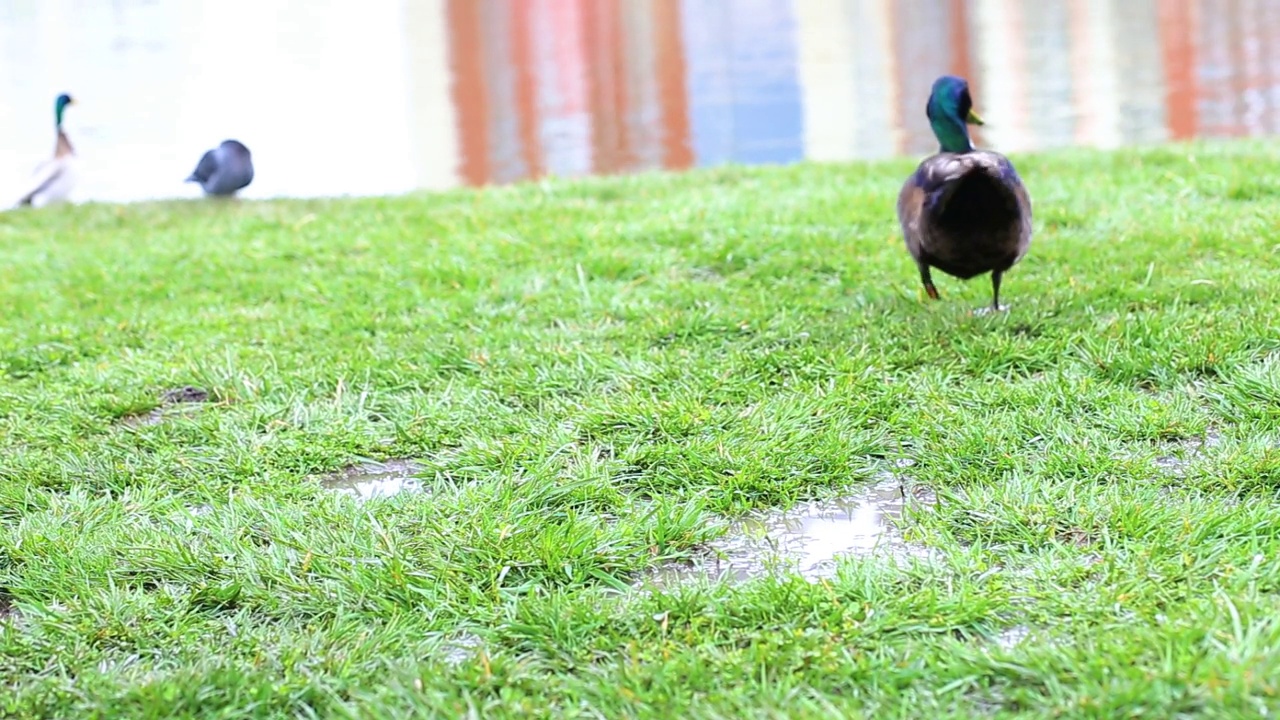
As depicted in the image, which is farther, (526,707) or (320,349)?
(320,349)

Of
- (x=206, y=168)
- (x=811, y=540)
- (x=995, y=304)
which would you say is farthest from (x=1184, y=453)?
(x=206, y=168)

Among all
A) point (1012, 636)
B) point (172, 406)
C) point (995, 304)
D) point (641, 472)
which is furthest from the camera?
point (995, 304)

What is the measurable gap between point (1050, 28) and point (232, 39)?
36.7 feet

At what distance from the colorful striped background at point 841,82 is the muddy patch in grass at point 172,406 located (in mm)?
5239

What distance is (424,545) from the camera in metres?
2.46

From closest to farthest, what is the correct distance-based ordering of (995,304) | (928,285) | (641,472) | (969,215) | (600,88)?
(641,472), (969,215), (995,304), (928,285), (600,88)

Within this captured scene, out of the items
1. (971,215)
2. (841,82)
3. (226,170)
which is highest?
(841,82)

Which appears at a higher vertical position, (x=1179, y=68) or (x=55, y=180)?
(x=1179, y=68)

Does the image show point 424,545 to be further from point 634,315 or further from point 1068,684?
point 634,315

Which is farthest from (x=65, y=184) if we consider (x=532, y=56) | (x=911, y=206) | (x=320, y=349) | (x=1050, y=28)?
(x=1050, y=28)

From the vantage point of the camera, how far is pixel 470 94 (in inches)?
499

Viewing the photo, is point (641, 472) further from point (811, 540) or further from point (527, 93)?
point (527, 93)

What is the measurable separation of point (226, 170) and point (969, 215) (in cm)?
545

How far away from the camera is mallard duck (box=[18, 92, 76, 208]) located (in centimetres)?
797
